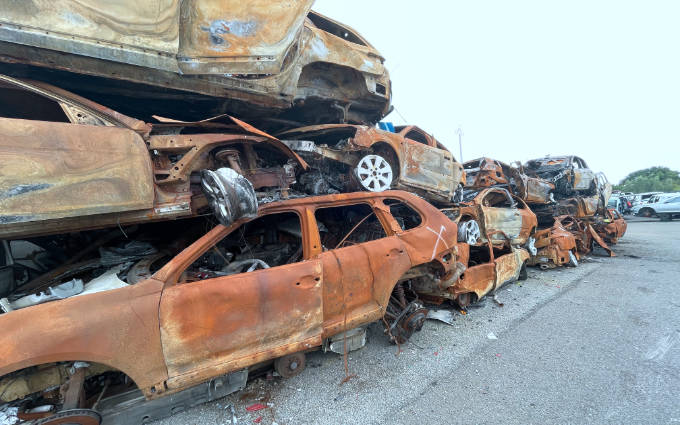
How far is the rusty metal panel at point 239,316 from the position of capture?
1774 millimetres

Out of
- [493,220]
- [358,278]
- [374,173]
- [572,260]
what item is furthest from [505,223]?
[358,278]

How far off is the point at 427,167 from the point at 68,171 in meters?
4.73

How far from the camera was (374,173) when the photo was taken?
4.37m

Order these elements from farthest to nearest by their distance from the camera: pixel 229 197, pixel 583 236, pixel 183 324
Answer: pixel 583 236, pixel 229 197, pixel 183 324

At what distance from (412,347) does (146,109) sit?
14.8 feet

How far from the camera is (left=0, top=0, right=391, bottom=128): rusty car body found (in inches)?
92.0

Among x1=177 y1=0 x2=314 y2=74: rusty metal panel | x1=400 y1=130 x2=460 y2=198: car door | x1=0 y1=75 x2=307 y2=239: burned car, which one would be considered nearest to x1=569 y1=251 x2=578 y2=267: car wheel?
x1=400 y1=130 x2=460 y2=198: car door

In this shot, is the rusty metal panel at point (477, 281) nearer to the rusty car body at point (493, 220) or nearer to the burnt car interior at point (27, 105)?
the rusty car body at point (493, 220)

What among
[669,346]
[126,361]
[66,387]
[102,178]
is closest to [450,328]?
[669,346]

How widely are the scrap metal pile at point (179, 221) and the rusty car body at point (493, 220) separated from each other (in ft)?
0.53

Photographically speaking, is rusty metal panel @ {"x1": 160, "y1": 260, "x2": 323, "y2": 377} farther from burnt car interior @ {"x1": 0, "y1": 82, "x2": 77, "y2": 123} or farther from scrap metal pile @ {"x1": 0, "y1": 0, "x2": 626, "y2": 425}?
burnt car interior @ {"x1": 0, "y1": 82, "x2": 77, "y2": 123}

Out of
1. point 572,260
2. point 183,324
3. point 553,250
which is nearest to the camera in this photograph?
point 183,324

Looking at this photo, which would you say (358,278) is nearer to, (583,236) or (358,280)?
(358,280)

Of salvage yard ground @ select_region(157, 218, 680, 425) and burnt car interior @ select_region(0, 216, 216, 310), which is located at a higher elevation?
burnt car interior @ select_region(0, 216, 216, 310)
